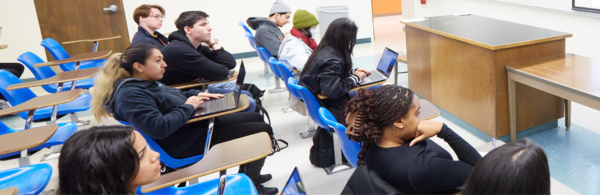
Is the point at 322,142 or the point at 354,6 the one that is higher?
the point at 354,6

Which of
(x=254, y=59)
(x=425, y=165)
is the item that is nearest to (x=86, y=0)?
(x=254, y=59)

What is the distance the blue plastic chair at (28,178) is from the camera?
5.43 ft

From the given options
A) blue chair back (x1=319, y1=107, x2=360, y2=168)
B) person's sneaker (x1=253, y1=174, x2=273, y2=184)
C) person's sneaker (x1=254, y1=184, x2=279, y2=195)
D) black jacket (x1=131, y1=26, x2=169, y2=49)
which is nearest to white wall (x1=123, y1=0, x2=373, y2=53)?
black jacket (x1=131, y1=26, x2=169, y2=49)

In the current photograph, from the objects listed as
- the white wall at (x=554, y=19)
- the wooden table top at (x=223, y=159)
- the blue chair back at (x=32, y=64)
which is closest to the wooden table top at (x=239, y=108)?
the wooden table top at (x=223, y=159)

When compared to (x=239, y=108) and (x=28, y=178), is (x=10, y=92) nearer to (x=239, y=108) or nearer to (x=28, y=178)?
(x=28, y=178)

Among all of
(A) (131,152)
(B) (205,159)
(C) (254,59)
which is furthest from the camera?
(C) (254,59)

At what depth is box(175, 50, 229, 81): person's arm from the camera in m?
2.63

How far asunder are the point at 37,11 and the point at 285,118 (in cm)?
406

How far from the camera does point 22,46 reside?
18.4 feet

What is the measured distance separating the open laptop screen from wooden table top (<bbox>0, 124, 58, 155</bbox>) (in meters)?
1.88

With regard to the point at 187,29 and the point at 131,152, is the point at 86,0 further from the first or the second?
the point at 131,152

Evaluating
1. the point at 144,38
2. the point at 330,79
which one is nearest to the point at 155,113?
the point at 330,79

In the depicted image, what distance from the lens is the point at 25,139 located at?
1.77 metres

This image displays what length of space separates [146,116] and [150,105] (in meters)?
0.07
